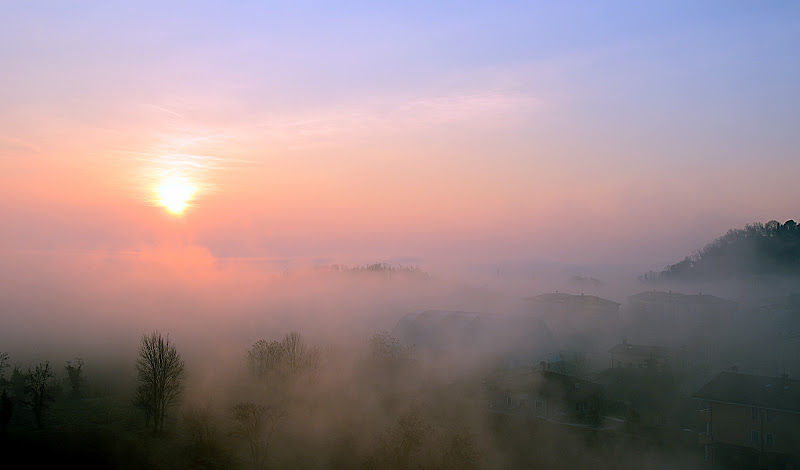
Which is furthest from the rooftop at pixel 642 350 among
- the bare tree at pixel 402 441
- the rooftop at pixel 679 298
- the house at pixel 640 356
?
the bare tree at pixel 402 441

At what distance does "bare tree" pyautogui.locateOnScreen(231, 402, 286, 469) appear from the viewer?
27.0 m

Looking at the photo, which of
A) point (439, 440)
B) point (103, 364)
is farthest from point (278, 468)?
point (103, 364)

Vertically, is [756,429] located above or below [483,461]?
above

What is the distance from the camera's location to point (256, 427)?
27406mm

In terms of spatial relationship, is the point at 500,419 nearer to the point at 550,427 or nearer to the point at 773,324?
the point at 550,427

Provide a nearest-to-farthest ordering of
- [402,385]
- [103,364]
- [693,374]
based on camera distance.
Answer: [402,385] < [693,374] < [103,364]

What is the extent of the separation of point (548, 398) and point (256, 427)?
15144mm

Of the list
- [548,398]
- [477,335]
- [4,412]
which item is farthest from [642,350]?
[4,412]

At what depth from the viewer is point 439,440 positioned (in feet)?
92.5

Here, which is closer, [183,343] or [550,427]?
[550,427]

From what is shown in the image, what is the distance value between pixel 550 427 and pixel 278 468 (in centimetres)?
1277

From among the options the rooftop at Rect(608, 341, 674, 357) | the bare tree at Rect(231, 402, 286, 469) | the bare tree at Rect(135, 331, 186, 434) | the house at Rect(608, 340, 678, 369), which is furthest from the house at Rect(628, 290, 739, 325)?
the bare tree at Rect(135, 331, 186, 434)

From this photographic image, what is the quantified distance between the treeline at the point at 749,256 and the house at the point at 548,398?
58761 mm

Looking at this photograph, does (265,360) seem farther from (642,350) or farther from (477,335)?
(642,350)
